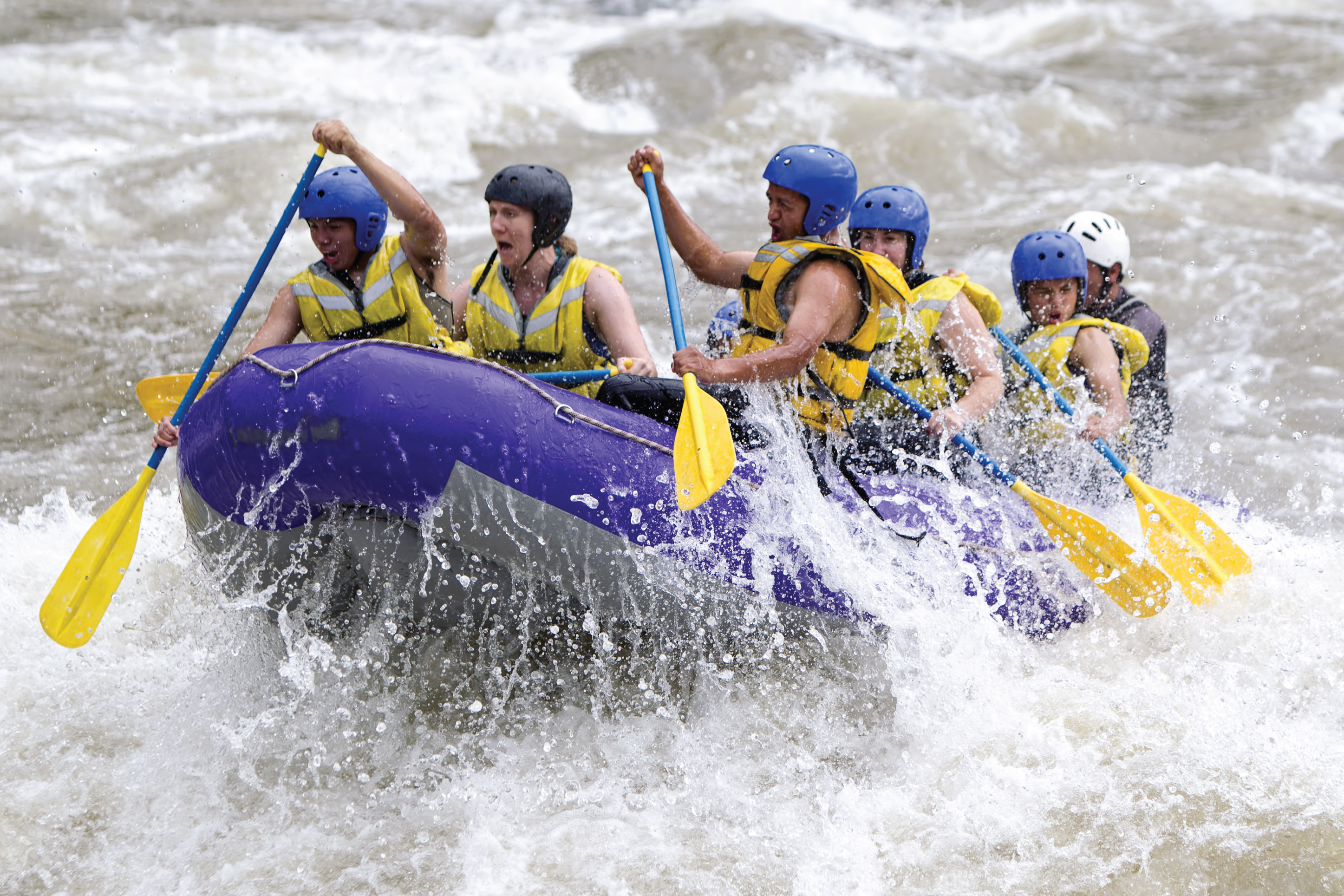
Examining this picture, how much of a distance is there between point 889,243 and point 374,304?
1801 mm

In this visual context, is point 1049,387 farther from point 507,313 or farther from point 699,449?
point 507,313

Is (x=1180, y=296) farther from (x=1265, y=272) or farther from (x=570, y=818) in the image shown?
(x=570, y=818)

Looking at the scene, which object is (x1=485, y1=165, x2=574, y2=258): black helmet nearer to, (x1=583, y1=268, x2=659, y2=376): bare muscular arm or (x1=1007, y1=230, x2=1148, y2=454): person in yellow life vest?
(x1=583, y1=268, x2=659, y2=376): bare muscular arm

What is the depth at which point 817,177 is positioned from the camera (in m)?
3.61

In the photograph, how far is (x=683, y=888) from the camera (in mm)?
3268

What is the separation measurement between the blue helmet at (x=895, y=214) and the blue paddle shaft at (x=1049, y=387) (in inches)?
21.3

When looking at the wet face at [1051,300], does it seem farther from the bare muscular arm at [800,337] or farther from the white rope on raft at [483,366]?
the white rope on raft at [483,366]

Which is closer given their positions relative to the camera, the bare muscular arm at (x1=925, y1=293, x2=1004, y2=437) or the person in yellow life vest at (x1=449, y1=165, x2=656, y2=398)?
the person in yellow life vest at (x1=449, y1=165, x2=656, y2=398)

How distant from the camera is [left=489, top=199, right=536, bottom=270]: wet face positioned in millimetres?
3648

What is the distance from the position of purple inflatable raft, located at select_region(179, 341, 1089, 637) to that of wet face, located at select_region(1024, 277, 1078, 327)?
155 cm

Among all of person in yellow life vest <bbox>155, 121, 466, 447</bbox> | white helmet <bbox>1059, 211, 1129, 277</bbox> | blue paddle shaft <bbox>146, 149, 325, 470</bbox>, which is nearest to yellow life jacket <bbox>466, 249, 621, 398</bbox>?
person in yellow life vest <bbox>155, 121, 466, 447</bbox>

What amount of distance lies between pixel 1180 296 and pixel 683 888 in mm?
7118

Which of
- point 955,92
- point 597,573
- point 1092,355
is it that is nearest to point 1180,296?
point 1092,355

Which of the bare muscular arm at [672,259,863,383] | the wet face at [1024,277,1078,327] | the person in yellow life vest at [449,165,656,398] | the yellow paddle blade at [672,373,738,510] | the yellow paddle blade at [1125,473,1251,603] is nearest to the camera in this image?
the yellow paddle blade at [672,373,738,510]
